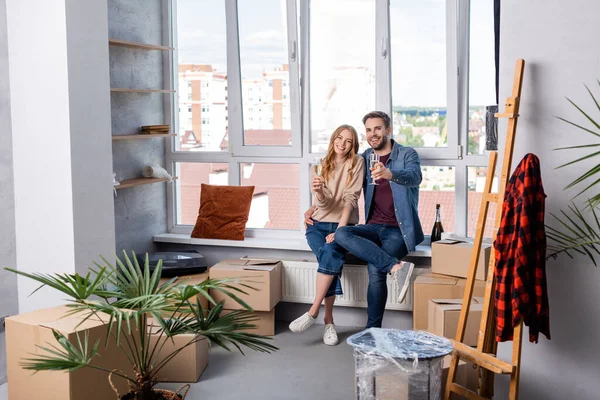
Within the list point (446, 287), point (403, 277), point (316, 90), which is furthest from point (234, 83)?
point (446, 287)

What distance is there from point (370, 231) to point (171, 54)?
221 cm

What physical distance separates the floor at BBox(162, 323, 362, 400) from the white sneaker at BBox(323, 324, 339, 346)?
0.11ft

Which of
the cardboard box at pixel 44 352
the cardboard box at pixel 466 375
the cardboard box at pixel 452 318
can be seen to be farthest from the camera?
the cardboard box at pixel 452 318

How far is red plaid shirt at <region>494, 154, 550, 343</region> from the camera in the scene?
3031 millimetres

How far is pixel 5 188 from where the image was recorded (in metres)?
Answer: 4.31

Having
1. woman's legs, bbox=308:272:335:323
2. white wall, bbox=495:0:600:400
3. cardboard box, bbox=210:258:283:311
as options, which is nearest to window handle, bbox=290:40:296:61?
cardboard box, bbox=210:258:283:311

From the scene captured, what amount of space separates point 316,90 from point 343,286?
1.49m

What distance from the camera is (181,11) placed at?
584cm

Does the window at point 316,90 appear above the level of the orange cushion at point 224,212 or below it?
above

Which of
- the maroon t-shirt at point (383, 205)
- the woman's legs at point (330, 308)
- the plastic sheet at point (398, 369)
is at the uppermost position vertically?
the maroon t-shirt at point (383, 205)

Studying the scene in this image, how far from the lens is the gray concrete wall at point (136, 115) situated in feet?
17.3

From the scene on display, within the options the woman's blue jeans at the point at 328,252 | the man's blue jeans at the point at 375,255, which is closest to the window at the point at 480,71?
the man's blue jeans at the point at 375,255

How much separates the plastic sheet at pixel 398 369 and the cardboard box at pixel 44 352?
Result: 1.11 meters

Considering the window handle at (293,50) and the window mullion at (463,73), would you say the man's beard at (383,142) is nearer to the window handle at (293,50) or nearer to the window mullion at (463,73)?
the window mullion at (463,73)
